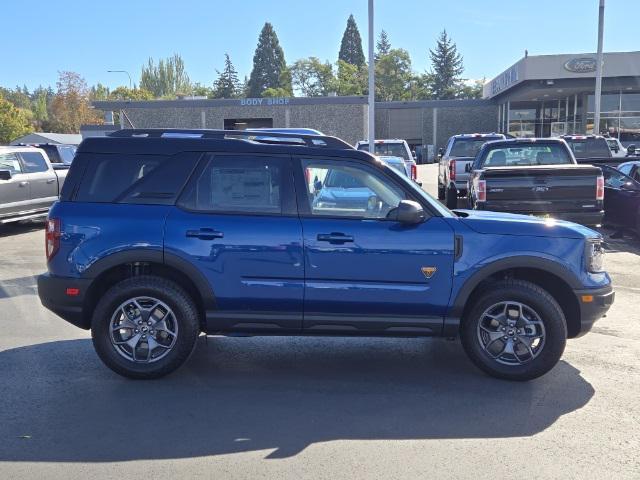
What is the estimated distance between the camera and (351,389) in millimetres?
5023

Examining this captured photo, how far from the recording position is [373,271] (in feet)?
16.5

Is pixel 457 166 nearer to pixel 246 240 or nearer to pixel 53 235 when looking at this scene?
pixel 246 240

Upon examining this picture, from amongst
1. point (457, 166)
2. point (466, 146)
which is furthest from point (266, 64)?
point (457, 166)

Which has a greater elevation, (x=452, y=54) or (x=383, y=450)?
(x=452, y=54)

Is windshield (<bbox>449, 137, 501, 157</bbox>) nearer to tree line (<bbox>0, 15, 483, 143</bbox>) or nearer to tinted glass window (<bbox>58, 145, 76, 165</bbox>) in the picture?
tinted glass window (<bbox>58, 145, 76, 165</bbox>)

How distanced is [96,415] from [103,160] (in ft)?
6.78

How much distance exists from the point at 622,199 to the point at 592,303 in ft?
26.6

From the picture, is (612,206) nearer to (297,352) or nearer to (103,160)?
(297,352)

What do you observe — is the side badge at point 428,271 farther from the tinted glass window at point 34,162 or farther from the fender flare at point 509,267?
the tinted glass window at point 34,162

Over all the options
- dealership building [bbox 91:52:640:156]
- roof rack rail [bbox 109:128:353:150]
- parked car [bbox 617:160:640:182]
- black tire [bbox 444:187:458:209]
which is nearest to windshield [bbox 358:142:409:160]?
black tire [bbox 444:187:458:209]

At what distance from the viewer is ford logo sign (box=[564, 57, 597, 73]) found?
33344 millimetres

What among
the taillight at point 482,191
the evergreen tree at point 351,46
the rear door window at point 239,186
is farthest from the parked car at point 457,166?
the evergreen tree at point 351,46

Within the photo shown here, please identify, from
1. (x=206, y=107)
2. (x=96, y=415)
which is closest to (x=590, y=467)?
(x=96, y=415)

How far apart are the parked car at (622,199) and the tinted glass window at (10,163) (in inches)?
491
